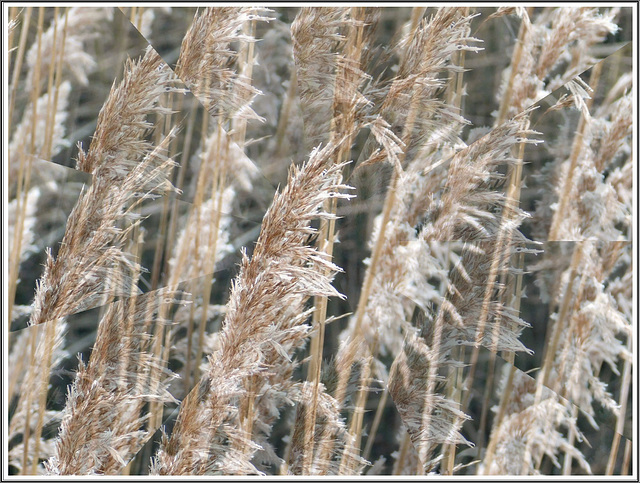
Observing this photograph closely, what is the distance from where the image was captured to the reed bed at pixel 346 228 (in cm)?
102

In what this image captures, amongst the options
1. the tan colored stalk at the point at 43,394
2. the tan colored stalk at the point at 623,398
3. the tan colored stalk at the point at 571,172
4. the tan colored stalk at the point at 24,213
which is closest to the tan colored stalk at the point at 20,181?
the tan colored stalk at the point at 24,213

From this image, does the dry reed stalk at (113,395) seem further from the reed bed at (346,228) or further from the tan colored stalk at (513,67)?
the tan colored stalk at (513,67)

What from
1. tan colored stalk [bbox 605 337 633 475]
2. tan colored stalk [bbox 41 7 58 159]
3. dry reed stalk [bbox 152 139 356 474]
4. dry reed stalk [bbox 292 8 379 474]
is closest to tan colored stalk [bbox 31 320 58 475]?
dry reed stalk [bbox 152 139 356 474]

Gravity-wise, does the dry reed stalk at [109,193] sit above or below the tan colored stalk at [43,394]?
above

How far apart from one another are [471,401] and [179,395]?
60 centimetres

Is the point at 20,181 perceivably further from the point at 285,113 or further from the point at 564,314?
the point at 564,314

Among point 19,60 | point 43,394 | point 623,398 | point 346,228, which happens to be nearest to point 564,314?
point 623,398

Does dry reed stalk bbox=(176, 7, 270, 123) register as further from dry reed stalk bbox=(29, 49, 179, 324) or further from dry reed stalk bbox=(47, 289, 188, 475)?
dry reed stalk bbox=(47, 289, 188, 475)

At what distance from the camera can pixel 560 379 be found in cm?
104

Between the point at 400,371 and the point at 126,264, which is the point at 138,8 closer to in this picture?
the point at 126,264

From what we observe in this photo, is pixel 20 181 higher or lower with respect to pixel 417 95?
lower

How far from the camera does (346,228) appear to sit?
1.05m

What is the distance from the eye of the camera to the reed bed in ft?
3.36

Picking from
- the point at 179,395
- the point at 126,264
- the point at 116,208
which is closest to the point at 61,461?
the point at 179,395
